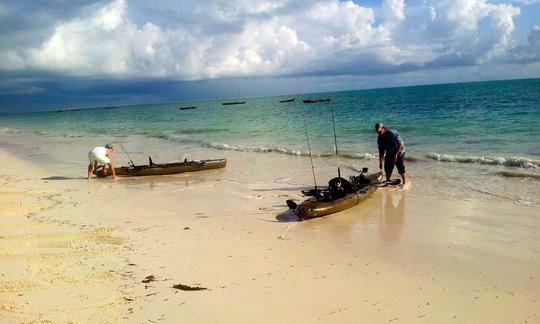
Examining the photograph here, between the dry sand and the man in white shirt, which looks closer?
the dry sand

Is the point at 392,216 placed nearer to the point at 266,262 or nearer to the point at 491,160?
the point at 266,262

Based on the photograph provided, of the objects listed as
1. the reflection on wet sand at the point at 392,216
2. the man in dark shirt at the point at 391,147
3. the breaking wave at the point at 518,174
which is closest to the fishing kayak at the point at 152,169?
the man in dark shirt at the point at 391,147

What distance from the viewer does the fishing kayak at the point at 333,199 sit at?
8.59 metres

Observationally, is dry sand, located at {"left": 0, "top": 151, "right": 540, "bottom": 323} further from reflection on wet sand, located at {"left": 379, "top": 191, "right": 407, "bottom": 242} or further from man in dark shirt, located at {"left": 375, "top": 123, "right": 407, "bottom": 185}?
man in dark shirt, located at {"left": 375, "top": 123, "right": 407, "bottom": 185}

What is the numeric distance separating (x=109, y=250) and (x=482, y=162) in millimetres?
12178

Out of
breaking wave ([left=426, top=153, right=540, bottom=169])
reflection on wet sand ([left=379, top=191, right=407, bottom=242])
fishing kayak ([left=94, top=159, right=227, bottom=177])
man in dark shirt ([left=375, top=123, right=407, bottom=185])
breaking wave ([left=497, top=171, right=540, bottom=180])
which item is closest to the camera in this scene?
reflection on wet sand ([left=379, top=191, right=407, bottom=242])

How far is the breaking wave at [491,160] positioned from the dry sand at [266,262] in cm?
490

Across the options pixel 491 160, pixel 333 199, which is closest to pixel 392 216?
pixel 333 199

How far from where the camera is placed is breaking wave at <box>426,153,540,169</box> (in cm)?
1324

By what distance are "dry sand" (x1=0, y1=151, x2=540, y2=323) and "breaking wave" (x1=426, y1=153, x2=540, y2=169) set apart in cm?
490

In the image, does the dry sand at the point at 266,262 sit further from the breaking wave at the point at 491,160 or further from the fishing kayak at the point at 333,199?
the breaking wave at the point at 491,160

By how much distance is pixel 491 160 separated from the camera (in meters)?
14.1

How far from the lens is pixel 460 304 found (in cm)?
498

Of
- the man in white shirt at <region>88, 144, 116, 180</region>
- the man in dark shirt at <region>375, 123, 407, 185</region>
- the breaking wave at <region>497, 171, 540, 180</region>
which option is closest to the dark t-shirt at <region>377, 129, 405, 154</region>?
the man in dark shirt at <region>375, 123, 407, 185</region>
